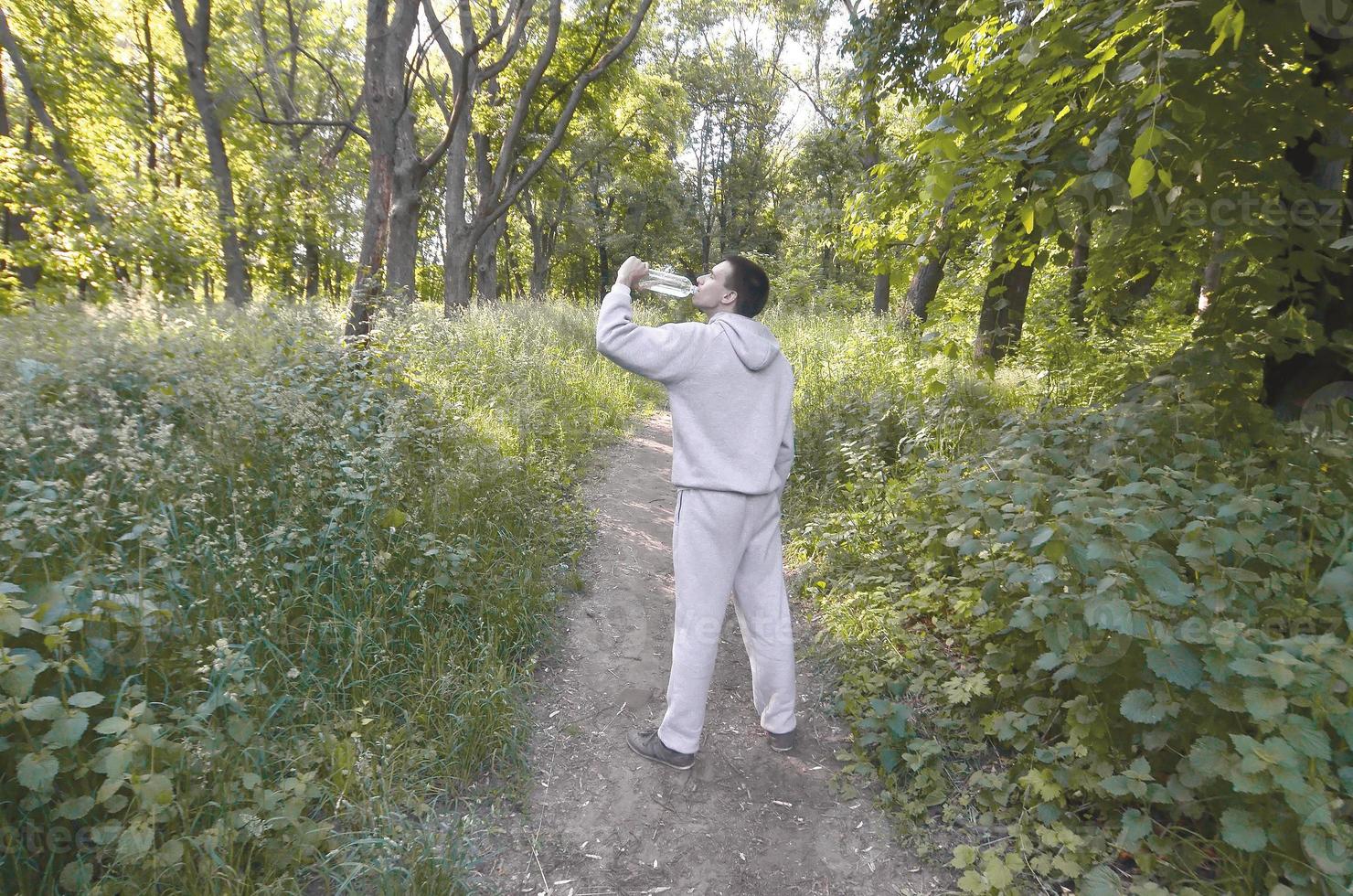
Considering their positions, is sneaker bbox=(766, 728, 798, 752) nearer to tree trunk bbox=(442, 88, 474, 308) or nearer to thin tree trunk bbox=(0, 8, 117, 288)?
tree trunk bbox=(442, 88, 474, 308)

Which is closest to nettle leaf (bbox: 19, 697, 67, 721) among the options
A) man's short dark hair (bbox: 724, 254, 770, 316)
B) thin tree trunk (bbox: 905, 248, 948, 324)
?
man's short dark hair (bbox: 724, 254, 770, 316)

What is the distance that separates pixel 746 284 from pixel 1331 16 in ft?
8.36

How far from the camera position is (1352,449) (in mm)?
2555

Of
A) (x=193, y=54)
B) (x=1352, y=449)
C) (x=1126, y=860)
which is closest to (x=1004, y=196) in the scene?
(x=1352, y=449)

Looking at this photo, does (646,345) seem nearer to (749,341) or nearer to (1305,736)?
(749,341)

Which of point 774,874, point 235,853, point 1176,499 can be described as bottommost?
point 774,874

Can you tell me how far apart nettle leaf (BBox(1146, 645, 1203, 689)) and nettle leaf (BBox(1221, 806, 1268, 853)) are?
0.35 m

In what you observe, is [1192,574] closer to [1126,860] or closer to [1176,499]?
[1176,499]

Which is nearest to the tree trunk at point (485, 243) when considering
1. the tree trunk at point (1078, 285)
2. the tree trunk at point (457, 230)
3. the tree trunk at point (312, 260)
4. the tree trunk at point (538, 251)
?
the tree trunk at point (457, 230)

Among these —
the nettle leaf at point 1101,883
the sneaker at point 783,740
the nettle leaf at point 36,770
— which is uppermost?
the nettle leaf at point 36,770

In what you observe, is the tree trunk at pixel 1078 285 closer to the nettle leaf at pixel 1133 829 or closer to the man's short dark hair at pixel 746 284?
the man's short dark hair at pixel 746 284

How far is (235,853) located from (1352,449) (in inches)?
170

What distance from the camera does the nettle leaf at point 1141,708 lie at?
78.4 inches

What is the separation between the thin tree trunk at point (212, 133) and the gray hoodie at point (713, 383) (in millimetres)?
10615
